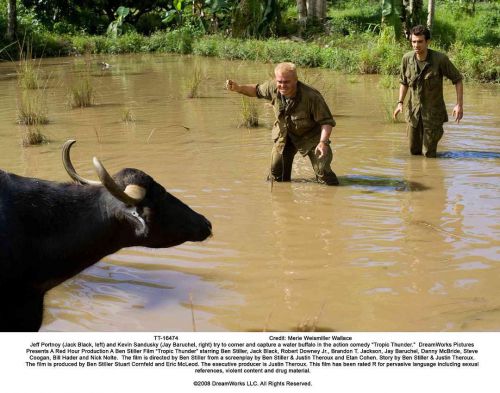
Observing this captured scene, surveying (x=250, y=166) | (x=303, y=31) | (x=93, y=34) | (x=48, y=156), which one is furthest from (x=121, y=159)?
(x=93, y=34)

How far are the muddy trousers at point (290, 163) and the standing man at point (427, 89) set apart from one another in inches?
54.6

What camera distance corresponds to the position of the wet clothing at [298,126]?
7.26 m

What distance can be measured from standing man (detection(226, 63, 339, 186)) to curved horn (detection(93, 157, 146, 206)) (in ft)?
10.5

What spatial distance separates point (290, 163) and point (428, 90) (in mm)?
A: 1998

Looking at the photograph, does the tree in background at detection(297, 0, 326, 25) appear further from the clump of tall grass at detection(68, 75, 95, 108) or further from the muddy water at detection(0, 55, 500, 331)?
the muddy water at detection(0, 55, 500, 331)

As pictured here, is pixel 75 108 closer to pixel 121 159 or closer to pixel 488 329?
pixel 121 159

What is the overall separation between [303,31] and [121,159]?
1693 cm

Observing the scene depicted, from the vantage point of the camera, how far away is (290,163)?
791cm

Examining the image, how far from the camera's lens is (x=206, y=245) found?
6109 mm

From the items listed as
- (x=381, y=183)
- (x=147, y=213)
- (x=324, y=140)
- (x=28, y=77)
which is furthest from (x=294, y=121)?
(x=28, y=77)

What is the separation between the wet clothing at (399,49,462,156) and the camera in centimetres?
847

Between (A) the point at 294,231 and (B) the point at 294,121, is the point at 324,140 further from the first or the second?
(A) the point at 294,231

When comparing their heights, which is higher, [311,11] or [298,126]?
[311,11]

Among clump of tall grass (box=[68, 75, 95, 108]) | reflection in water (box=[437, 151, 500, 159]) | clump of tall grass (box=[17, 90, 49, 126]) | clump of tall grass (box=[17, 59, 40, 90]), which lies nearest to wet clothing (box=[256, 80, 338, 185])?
reflection in water (box=[437, 151, 500, 159])
